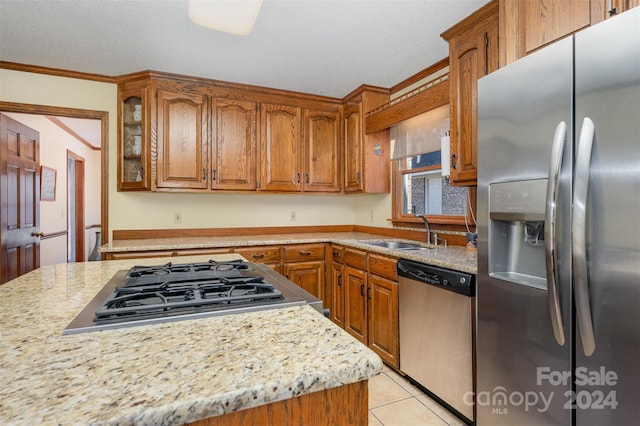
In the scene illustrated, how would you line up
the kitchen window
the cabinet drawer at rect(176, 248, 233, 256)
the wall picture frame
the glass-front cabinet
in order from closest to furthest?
the kitchen window
the cabinet drawer at rect(176, 248, 233, 256)
the glass-front cabinet
the wall picture frame

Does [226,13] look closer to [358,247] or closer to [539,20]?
[539,20]

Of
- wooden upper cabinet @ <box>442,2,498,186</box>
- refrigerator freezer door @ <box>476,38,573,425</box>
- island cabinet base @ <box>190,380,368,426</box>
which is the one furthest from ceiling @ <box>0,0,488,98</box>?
island cabinet base @ <box>190,380,368,426</box>

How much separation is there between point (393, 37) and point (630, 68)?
160 centimetres

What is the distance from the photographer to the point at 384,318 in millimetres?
2455

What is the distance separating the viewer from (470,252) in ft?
7.43

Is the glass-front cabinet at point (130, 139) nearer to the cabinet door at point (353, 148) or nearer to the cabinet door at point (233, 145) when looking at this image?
the cabinet door at point (233, 145)

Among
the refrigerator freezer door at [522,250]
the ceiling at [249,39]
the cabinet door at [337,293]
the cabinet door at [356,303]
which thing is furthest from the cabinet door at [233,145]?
the refrigerator freezer door at [522,250]

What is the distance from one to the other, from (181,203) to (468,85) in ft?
9.03

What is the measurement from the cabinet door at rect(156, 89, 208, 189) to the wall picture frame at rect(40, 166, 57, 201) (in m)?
2.44

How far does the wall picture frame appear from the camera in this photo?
4.33 metres

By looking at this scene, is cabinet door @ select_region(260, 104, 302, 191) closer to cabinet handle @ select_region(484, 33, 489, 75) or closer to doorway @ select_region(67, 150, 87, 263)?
cabinet handle @ select_region(484, 33, 489, 75)

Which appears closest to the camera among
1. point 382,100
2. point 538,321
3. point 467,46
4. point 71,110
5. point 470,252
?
point 538,321

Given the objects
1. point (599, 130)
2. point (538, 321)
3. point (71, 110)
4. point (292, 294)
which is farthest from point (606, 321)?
point (71, 110)

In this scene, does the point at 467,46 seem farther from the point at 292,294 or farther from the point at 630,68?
the point at 292,294
